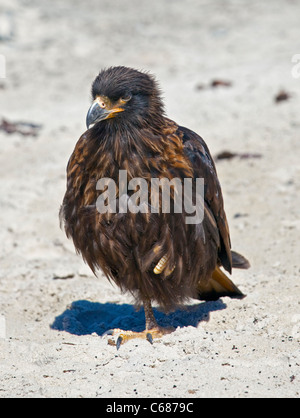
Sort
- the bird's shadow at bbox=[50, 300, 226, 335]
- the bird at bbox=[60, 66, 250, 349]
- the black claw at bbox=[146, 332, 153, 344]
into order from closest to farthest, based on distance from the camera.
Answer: the bird at bbox=[60, 66, 250, 349] → the black claw at bbox=[146, 332, 153, 344] → the bird's shadow at bbox=[50, 300, 226, 335]

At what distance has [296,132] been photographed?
1036cm

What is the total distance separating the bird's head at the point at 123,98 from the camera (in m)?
4.56

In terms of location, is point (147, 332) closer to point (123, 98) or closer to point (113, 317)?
point (113, 317)

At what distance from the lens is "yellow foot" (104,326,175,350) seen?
4840 mm

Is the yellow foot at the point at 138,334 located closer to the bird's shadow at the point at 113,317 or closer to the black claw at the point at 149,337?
the black claw at the point at 149,337

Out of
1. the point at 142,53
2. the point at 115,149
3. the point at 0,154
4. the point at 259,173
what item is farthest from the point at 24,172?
the point at 142,53

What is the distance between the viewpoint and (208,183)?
16.4ft

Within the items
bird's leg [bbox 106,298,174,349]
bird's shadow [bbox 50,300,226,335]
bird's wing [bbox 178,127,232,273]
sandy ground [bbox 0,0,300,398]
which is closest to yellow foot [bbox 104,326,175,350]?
bird's leg [bbox 106,298,174,349]

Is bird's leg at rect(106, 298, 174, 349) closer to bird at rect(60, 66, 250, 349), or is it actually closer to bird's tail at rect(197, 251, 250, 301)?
bird at rect(60, 66, 250, 349)

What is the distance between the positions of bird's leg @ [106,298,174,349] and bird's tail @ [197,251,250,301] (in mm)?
564

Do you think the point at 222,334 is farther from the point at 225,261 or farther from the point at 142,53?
the point at 142,53

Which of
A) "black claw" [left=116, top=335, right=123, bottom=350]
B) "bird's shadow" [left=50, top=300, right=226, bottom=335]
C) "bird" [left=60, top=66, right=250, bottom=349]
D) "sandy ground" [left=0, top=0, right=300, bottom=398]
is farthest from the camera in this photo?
"bird's shadow" [left=50, top=300, right=226, bottom=335]

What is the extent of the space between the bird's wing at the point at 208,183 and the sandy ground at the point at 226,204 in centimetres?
54

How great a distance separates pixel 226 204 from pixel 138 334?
11.2 ft
